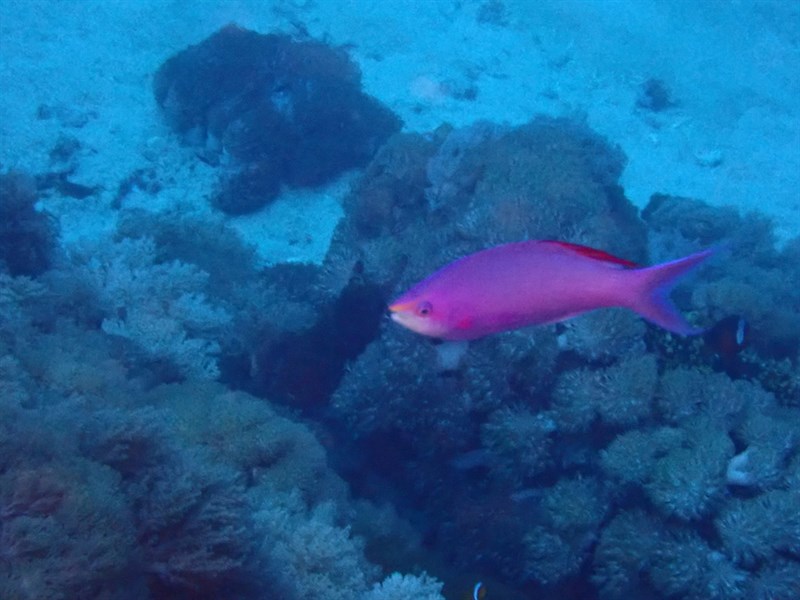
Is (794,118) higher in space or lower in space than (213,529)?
lower

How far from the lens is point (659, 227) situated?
9109mm

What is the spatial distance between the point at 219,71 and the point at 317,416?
23.6 feet

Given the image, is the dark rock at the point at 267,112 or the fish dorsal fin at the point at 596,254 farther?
the dark rock at the point at 267,112

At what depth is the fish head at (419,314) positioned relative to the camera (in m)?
2.34

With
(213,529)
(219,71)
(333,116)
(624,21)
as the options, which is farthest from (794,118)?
(213,529)

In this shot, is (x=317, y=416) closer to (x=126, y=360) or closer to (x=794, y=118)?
(x=126, y=360)

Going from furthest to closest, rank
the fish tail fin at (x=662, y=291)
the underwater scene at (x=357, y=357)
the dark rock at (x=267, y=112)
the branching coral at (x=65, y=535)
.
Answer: the dark rock at (x=267, y=112) < the underwater scene at (x=357, y=357) < the fish tail fin at (x=662, y=291) < the branching coral at (x=65, y=535)

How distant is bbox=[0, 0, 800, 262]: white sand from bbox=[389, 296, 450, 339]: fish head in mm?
7142

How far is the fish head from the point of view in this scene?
2338mm

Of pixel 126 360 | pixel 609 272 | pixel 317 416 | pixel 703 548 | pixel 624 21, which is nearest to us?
pixel 609 272

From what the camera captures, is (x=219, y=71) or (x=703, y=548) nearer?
(x=703, y=548)

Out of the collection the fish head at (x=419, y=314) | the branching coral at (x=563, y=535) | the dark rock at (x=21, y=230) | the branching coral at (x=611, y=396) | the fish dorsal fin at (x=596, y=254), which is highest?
the fish dorsal fin at (x=596, y=254)

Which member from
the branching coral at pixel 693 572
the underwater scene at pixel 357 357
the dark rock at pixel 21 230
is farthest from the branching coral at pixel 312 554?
the dark rock at pixel 21 230

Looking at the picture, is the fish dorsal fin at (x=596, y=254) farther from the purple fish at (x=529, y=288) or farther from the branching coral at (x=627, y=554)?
the branching coral at (x=627, y=554)
